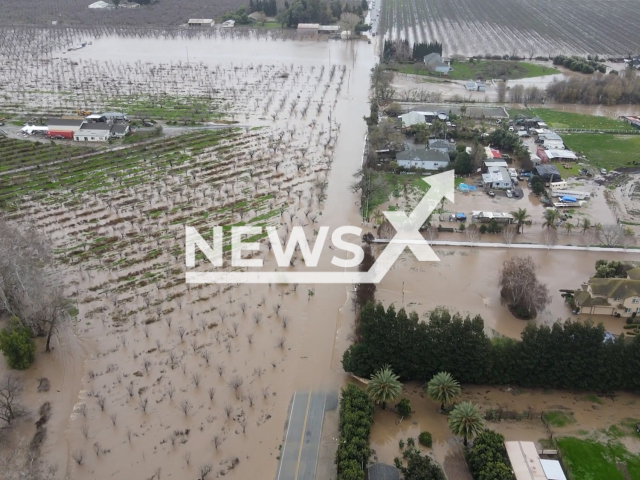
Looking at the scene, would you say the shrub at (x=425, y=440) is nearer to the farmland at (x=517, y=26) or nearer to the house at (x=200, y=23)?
the farmland at (x=517, y=26)

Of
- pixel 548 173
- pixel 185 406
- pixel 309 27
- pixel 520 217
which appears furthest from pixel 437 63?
pixel 185 406

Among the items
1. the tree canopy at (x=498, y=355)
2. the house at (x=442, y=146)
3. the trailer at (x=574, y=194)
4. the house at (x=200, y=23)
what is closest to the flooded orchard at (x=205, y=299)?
the tree canopy at (x=498, y=355)

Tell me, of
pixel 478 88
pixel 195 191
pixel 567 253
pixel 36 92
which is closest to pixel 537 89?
pixel 478 88

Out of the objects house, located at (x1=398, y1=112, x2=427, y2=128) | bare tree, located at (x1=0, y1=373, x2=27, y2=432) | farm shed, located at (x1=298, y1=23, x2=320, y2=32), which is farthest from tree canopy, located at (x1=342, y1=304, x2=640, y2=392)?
farm shed, located at (x1=298, y1=23, x2=320, y2=32)

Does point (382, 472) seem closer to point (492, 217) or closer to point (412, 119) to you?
point (492, 217)

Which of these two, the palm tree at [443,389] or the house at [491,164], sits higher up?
the house at [491,164]
